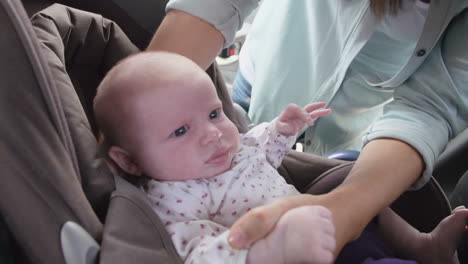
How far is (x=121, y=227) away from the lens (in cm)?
49

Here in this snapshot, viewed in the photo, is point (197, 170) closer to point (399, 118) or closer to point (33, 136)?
point (33, 136)

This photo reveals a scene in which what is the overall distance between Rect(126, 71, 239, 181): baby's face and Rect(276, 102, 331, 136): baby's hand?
149 mm

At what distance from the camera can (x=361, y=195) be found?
0.63 m

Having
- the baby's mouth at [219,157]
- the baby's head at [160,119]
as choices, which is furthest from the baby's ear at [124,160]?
the baby's mouth at [219,157]

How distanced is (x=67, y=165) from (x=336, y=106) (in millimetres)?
776

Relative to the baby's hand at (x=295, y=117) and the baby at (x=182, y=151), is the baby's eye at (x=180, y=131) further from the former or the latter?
the baby's hand at (x=295, y=117)

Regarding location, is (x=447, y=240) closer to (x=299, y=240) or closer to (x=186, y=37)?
(x=299, y=240)

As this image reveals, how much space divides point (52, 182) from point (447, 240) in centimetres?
61

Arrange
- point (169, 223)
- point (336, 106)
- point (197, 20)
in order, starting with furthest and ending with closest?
1. point (336, 106)
2. point (197, 20)
3. point (169, 223)

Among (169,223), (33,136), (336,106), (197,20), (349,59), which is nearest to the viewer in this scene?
(33,136)

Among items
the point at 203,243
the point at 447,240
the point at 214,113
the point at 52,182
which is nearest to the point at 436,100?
the point at 447,240

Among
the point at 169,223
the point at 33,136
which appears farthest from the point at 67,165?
the point at 169,223

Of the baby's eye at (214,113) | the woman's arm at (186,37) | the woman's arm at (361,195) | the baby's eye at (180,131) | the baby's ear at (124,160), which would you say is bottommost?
the woman's arm at (361,195)

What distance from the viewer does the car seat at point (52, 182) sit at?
0.42 meters
